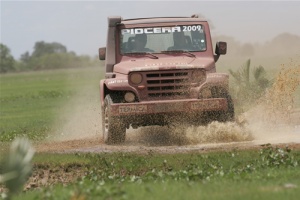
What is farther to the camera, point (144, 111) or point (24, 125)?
point (24, 125)

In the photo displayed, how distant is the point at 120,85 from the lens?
704 inches

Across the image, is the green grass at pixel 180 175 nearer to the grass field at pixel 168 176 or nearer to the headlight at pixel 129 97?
the grass field at pixel 168 176

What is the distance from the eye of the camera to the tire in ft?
58.6

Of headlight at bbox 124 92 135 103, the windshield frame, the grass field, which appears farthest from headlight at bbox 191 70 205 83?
the grass field

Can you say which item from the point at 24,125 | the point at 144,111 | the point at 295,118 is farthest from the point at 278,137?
the point at 24,125

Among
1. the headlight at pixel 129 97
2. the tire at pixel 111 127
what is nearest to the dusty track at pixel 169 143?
the tire at pixel 111 127

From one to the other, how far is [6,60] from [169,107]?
12836cm

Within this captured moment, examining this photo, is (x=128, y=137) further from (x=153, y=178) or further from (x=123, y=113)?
(x=153, y=178)

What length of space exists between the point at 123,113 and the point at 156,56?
190cm

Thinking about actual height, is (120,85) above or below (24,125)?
above

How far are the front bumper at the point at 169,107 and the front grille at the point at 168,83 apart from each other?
0.49m

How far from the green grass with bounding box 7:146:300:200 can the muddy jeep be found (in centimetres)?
223

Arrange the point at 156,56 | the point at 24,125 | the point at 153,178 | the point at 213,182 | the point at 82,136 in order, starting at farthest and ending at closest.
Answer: the point at 24,125 → the point at 82,136 → the point at 156,56 → the point at 153,178 → the point at 213,182

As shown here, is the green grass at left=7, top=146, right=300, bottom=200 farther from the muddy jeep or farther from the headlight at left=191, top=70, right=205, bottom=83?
the headlight at left=191, top=70, right=205, bottom=83
